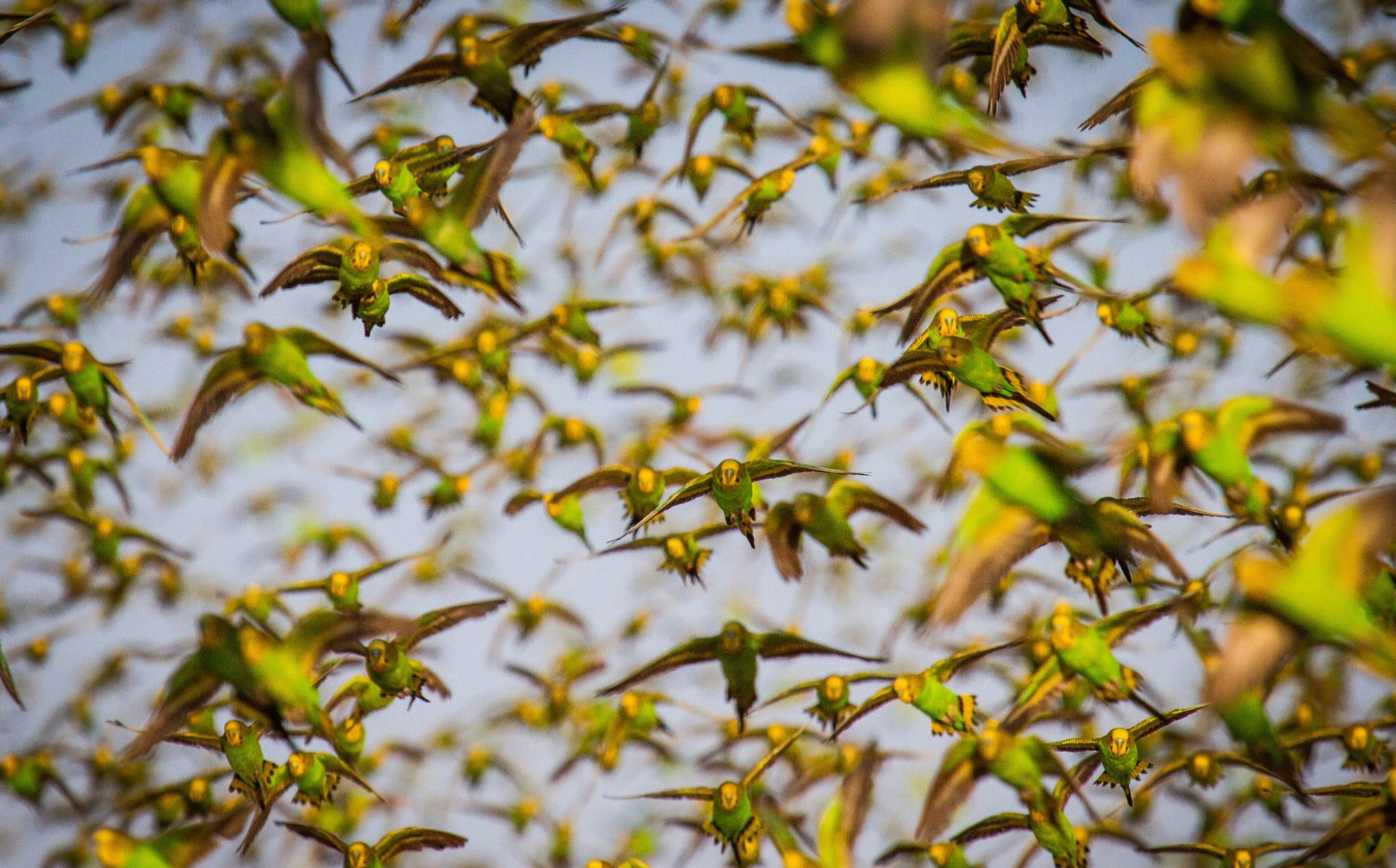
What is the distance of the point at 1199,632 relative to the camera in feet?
6.20

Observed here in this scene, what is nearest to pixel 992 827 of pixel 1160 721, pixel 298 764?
pixel 1160 721

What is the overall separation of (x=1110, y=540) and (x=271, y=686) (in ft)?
4.80

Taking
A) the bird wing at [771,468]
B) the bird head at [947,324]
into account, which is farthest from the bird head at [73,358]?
the bird head at [947,324]

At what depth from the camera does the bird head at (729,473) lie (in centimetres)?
156

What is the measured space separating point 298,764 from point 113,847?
14.0 inches

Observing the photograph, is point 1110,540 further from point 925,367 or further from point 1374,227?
point 1374,227

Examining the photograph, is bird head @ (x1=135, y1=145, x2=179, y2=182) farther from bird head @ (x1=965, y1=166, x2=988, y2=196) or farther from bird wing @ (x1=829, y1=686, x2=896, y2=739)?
bird wing @ (x1=829, y1=686, x2=896, y2=739)

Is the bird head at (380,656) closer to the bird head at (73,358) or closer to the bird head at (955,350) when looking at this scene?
the bird head at (73,358)

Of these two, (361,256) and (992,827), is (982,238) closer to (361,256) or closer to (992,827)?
(361,256)

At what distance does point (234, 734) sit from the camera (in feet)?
5.54

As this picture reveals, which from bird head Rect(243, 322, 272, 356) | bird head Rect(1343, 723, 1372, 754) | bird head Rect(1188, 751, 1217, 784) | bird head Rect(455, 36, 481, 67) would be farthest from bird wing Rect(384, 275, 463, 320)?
bird head Rect(1343, 723, 1372, 754)

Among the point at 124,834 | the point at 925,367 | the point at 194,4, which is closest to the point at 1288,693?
the point at 925,367

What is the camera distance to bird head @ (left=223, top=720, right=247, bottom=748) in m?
1.68

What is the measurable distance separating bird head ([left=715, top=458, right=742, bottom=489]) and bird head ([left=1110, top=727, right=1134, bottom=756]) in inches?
33.1
